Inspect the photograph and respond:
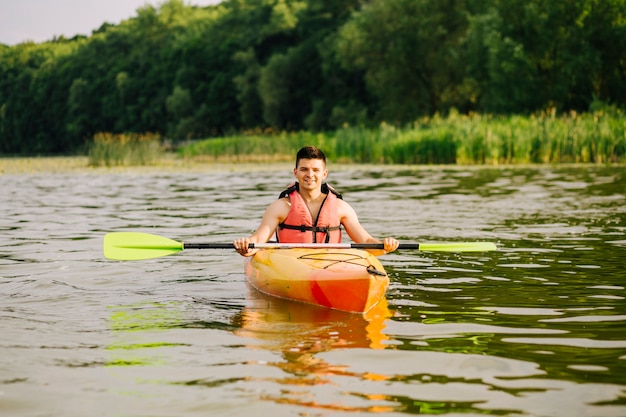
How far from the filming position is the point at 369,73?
51281mm

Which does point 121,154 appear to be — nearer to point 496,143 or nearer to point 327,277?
point 496,143

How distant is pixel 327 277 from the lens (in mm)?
5922

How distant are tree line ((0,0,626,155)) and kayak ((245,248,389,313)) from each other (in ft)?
84.0

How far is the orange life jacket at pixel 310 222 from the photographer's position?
22.4 feet

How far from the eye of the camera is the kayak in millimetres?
5836

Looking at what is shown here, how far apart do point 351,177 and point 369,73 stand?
3069 cm

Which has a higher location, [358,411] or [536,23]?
[536,23]

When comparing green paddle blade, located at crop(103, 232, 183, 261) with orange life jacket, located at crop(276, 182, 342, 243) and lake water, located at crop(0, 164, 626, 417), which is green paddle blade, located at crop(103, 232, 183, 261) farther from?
orange life jacket, located at crop(276, 182, 342, 243)

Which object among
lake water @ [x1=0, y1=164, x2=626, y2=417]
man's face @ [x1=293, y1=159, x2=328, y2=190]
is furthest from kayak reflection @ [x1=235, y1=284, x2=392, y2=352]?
man's face @ [x1=293, y1=159, x2=328, y2=190]

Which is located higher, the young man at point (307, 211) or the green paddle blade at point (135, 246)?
the young man at point (307, 211)

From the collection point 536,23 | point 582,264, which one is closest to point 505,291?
point 582,264

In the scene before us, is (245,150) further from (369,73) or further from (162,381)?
(162,381)

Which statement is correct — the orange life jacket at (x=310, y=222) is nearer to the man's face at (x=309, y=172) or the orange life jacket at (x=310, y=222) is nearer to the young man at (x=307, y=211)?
the young man at (x=307, y=211)

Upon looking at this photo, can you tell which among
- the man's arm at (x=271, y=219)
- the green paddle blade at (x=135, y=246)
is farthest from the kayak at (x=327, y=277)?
the green paddle blade at (x=135, y=246)
